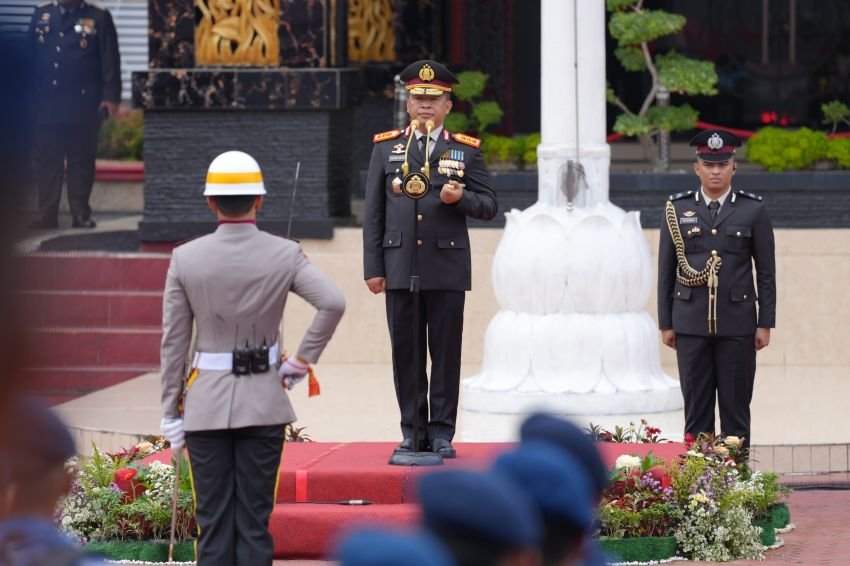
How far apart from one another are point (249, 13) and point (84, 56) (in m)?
1.99

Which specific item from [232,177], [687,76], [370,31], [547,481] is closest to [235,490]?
[232,177]

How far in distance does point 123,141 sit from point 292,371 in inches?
517

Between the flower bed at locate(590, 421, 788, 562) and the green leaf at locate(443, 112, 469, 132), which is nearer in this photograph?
the flower bed at locate(590, 421, 788, 562)

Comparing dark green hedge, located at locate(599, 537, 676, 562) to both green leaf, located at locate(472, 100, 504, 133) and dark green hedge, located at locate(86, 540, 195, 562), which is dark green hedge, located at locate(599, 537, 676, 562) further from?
green leaf, located at locate(472, 100, 504, 133)

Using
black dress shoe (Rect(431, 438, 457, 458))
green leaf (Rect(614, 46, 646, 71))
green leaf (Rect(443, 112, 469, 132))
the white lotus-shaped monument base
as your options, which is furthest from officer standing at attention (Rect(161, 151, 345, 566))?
green leaf (Rect(443, 112, 469, 132))

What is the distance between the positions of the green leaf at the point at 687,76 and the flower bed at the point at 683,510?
6.23 m

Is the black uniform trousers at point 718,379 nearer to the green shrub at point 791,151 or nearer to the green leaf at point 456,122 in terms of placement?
the green shrub at point 791,151

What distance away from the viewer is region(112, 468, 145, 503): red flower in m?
7.41

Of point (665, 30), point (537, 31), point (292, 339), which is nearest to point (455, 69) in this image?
point (537, 31)

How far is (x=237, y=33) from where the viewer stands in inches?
520

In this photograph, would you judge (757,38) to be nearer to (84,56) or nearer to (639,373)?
(84,56)

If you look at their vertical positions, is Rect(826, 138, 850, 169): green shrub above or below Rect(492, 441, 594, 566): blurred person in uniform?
above

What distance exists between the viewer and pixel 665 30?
1332 cm

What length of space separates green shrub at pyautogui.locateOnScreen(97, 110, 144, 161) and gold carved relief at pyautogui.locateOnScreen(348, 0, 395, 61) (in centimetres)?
430
